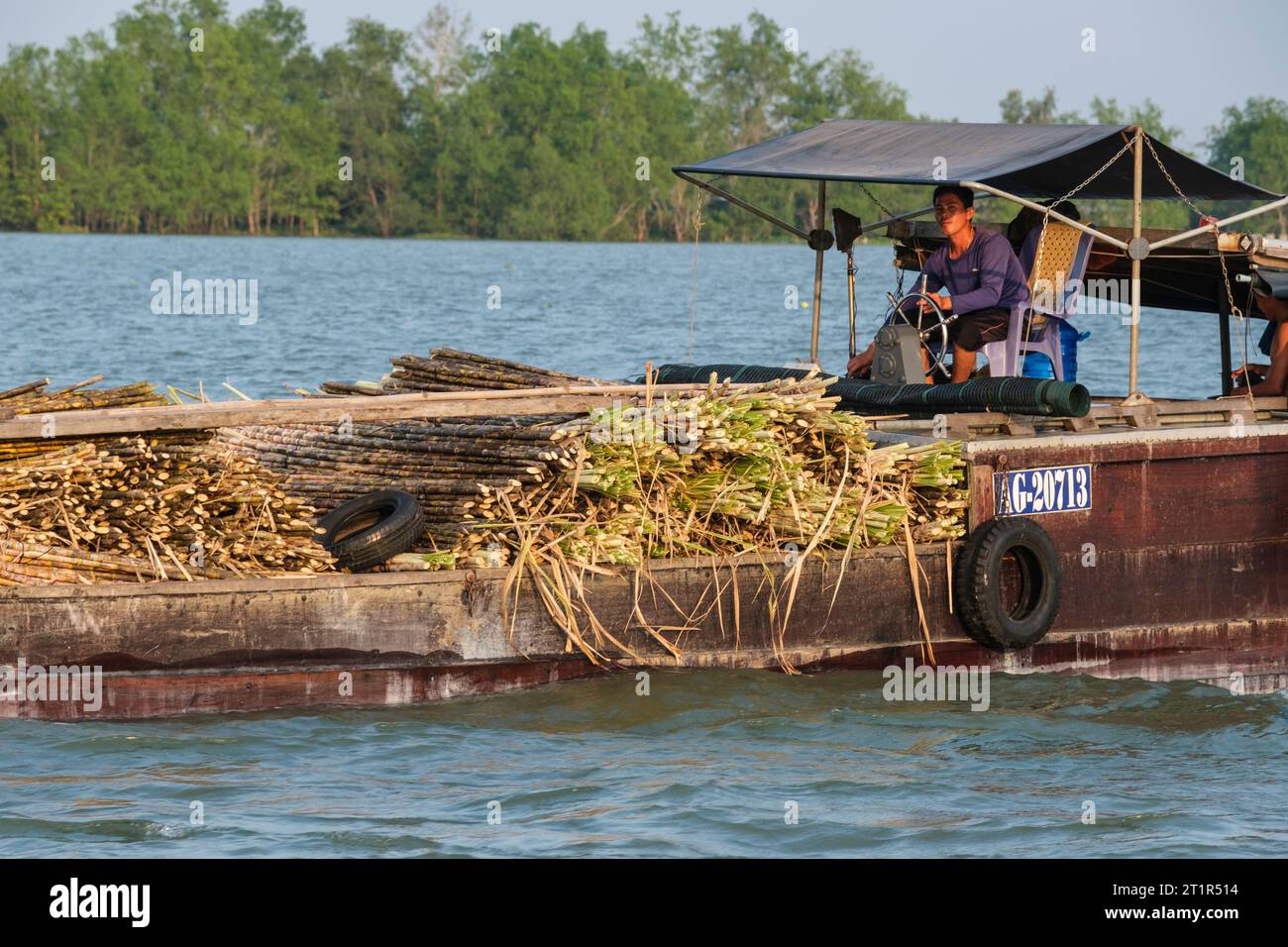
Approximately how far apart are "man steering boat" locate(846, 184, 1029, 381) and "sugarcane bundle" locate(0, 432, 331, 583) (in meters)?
4.29

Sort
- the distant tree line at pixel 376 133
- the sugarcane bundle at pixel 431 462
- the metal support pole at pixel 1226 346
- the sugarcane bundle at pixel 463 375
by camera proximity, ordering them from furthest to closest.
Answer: the distant tree line at pixel 376 133 → the metal support pole at pixel 1226 346 → the sugarcane bundle at pixel 463 375 → the sugarcane bundle at pixel 431 462

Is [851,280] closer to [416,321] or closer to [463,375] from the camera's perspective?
[463,375]

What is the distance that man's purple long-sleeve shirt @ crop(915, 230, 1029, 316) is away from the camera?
11.8m

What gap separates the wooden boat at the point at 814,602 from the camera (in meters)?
9.32

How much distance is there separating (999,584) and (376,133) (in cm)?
10780

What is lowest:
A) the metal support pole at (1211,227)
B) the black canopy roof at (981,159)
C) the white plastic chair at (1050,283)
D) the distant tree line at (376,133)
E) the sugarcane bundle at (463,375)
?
the sugarcane bundle at (463,375)

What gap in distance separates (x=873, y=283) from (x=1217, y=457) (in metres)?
69.7

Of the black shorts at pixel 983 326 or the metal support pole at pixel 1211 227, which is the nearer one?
the metal support pole at pixel 1211 227

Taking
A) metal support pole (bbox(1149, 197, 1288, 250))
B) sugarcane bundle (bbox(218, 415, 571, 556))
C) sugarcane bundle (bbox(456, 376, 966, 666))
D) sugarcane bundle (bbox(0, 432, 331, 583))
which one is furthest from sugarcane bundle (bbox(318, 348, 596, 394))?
metal support pole (bbox(1149, 197, 1288, 250))

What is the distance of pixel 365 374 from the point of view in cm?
3061

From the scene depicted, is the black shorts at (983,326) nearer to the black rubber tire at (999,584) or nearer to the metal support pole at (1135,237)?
the metal support pole at (1135,237)

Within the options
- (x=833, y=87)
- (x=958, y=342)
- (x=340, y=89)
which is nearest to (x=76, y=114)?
(x=340, y=89)

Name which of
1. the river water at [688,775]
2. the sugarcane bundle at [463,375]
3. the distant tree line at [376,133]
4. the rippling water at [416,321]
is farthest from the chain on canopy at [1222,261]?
the distant tree line at [376,133]

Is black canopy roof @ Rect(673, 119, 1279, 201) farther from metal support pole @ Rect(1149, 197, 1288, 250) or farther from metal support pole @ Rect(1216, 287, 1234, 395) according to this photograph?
metal support pole @ Rect(1216, 287, 1234, 395)
